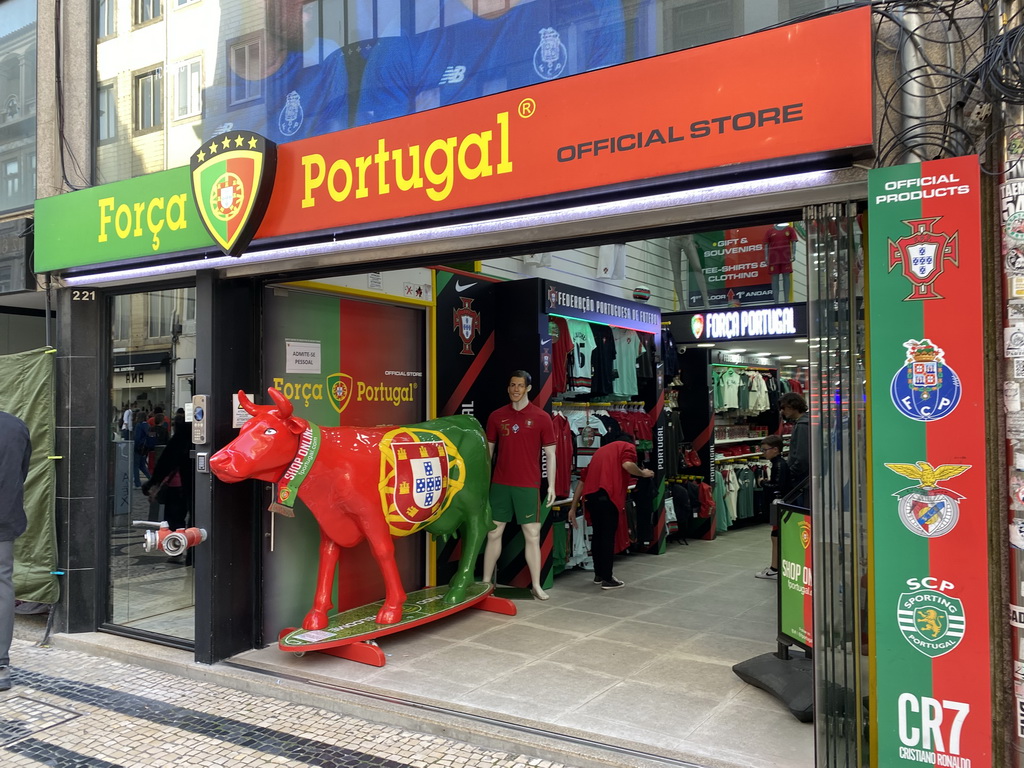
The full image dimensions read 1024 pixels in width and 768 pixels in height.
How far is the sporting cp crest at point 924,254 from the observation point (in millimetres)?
2844

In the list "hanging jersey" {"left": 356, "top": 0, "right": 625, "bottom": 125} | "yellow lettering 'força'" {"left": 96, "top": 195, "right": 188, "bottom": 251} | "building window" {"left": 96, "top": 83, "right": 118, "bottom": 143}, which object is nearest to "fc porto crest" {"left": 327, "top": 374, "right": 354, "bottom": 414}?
"yellow lettering 'força'" {"left": 96, "top": 195, "right": 188, "bottom": 251}

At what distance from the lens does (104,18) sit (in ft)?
20.4

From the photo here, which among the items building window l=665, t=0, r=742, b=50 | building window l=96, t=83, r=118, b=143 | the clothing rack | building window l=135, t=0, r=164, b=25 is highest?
building window l=135, t=0, r=164, b=25

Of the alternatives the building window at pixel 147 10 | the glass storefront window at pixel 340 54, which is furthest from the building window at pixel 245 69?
the building window at pixel 147 10

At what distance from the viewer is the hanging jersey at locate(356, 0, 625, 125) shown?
13.1 ft

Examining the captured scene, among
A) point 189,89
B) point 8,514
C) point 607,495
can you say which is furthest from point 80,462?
point 607,495

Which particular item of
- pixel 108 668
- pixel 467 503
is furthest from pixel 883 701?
pixel 108 668

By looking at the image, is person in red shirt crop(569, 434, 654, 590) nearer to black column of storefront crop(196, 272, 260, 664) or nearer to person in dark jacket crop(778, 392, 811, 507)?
person in dark jacket crop(778, 392, 811, 507)

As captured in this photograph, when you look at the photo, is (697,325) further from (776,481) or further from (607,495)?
(607,495)

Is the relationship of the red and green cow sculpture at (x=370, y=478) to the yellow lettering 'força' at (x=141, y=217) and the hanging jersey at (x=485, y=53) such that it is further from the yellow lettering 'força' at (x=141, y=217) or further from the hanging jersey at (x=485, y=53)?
the hanging jersey at (x=485, y=53)

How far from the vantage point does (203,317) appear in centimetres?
521

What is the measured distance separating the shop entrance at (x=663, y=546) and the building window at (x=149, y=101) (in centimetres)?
174

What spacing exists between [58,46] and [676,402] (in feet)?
25.3

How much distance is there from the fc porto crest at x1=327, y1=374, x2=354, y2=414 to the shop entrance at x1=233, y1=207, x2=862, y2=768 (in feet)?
0.20
